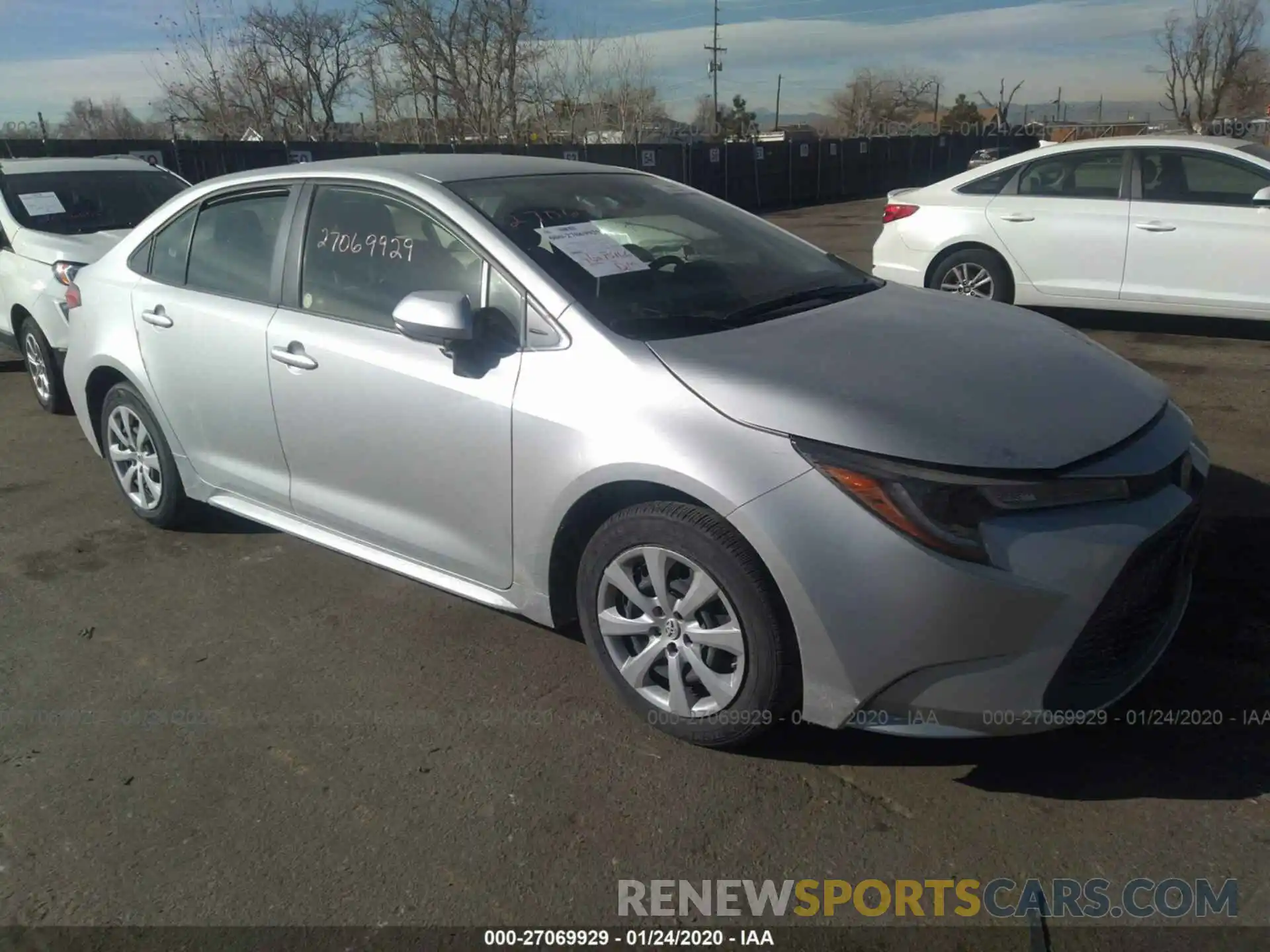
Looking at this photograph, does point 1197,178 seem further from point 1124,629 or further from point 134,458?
point 134,458

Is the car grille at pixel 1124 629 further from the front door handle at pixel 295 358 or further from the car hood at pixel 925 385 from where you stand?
the front door handle at pixel 295 358

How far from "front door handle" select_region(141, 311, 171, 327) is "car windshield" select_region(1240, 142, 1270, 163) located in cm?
716

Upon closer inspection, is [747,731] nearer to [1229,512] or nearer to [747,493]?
[747,493]

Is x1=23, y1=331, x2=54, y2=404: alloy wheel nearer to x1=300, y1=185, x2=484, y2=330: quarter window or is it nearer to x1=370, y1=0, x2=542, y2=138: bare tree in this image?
x1=300, y1=185, x2=484, y2=330: quarter window

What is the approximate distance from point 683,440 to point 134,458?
3159 millimetres

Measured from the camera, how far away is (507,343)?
3.12 m

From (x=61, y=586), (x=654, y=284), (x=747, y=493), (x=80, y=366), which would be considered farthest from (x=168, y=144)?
(x=747, y=493)

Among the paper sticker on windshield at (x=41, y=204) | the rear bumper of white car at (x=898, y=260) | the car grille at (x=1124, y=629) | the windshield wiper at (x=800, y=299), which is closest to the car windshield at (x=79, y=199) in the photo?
the paper sticker on windshield at (x=41, y=204)

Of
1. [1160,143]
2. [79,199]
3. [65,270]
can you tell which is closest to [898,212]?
[1160,143]

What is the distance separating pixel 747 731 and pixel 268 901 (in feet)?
4.17

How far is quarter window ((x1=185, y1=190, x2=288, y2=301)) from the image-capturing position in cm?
392

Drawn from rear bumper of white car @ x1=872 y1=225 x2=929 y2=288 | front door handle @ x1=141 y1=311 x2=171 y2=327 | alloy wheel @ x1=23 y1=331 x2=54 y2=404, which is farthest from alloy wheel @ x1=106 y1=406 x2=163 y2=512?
rear bumper of white car @ x1=872 y1=225 x2=929 y2=288

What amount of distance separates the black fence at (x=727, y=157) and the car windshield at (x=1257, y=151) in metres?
6.04

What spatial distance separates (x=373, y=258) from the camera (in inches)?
141
